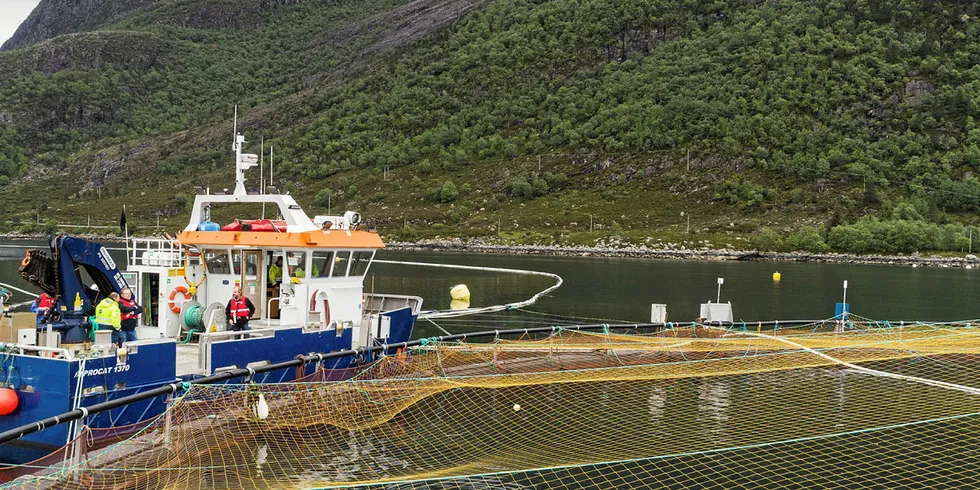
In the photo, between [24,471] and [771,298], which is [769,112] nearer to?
[771,298]

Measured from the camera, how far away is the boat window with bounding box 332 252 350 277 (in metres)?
19.0

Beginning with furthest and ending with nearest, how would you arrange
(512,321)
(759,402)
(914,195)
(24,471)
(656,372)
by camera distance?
(914,195)
(512,321)
(759,402)
(656,372)
(24,471)

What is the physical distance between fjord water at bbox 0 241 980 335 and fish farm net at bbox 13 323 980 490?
48.1ft


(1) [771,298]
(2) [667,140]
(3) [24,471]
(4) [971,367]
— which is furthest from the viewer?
(2) [667,140]

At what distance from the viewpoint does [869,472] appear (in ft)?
47.8

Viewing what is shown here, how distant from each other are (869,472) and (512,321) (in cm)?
2379

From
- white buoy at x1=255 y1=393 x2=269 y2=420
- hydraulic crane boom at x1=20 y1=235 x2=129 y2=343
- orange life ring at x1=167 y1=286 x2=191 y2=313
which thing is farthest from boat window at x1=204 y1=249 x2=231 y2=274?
white buoy at x1=255 y1=393 x2=269 y2=420

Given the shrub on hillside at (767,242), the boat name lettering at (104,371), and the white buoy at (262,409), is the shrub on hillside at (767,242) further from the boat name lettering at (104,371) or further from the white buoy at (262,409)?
the boat name lettering at (104,371)

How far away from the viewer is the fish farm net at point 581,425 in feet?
41.2

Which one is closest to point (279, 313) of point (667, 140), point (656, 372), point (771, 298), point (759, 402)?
A: point (656, 372)

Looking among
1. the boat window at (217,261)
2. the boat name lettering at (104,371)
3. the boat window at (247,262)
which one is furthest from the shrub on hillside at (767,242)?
the boat name lettering at (104,371)

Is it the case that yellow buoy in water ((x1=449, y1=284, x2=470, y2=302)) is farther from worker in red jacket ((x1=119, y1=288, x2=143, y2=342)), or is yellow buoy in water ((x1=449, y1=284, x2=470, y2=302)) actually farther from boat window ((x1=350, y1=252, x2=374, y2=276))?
worker in red jacket ((x1=119, y1=288, x2=143, y2=342))

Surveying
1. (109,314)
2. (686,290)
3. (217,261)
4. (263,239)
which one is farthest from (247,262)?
(686,290)

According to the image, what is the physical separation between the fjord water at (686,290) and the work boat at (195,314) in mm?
14809
